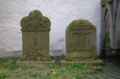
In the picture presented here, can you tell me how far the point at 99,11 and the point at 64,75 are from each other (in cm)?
382

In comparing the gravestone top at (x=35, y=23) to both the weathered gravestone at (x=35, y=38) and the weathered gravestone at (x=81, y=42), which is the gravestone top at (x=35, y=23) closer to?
the weathered gravestone at (x=35, y=38)

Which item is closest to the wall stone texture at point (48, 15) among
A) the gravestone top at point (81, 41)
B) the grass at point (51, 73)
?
the gravestone top at point (81, 41)

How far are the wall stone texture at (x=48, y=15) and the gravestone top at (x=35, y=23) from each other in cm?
154

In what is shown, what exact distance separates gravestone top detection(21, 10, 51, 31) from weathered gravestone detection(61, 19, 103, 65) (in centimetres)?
→ 76

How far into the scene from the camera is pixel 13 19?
18.1 ft

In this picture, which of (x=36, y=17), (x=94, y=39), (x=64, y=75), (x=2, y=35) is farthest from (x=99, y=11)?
(x=2, y=35)

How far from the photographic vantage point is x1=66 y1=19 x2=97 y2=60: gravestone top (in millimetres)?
3924

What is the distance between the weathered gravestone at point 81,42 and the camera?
12.9 ft

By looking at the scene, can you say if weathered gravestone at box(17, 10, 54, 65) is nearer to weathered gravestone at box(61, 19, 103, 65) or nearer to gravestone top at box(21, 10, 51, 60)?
gravestone top at box(21, 10, 51, 60)

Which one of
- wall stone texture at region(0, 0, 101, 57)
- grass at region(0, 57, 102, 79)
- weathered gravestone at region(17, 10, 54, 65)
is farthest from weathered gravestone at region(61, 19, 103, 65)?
wall stone texture at region(0, 0, 101, 57)

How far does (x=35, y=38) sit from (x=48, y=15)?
73.7 inches

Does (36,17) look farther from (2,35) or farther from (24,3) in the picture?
(2,35)

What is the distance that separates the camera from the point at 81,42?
3.93 metres

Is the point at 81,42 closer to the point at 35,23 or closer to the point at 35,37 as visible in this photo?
the point at 35,37
